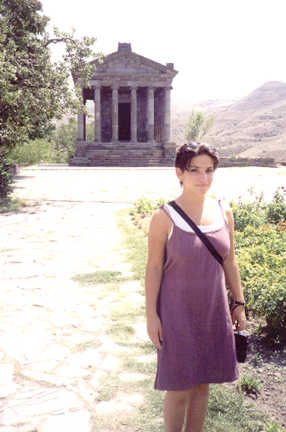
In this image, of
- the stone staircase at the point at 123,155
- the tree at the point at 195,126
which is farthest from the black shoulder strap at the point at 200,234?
the tree at the point at 195,126

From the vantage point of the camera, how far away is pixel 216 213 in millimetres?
2557

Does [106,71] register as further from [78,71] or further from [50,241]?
[50,241]

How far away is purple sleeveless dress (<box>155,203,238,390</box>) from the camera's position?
→ 92.6 inches

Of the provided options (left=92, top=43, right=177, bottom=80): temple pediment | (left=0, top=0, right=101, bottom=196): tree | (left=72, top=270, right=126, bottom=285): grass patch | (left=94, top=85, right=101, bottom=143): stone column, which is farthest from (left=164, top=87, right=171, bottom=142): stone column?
(left=72, top=270, right=126, bottom=285): grass patch

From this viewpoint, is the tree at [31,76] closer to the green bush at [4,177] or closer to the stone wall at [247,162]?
the green bush at [4,177]

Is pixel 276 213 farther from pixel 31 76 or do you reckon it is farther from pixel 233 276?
pixel 31 76

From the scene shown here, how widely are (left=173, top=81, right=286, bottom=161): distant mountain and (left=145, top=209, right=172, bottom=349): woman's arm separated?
66.0 m

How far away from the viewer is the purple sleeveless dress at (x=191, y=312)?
7.72 feet

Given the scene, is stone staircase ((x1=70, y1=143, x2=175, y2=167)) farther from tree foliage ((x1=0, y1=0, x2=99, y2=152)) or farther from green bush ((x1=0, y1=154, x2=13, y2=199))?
green bush ((x1=0, y1=154, x2=13, y2=199))

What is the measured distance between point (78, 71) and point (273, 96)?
153 metres

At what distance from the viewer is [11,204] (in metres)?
13.7

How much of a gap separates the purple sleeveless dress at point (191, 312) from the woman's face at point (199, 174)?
0.22m

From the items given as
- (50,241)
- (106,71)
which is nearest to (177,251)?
(50,241)

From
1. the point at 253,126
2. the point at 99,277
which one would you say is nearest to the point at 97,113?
the point at 99,277
